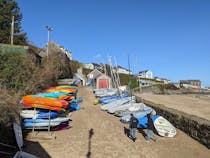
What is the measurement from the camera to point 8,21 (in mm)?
31594

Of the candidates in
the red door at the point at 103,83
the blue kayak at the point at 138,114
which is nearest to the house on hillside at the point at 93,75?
the red door at the point at 103,83

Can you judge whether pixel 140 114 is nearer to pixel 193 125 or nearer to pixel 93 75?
pixel 193 125

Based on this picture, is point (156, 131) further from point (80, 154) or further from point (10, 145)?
point (10, 145)

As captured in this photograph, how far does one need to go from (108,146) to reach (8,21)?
27999mm

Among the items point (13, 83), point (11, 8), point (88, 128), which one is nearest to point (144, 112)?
point (88, 128)

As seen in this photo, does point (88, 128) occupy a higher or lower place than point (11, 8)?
lower

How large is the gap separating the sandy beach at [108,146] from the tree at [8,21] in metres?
21.9

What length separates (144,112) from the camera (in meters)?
15.9

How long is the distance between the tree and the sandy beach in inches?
862

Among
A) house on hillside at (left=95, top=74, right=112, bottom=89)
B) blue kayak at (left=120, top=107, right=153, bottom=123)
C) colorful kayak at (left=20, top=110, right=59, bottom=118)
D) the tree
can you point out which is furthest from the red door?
colorful kayak at (left=20, top=110, right=59, bottom=118)

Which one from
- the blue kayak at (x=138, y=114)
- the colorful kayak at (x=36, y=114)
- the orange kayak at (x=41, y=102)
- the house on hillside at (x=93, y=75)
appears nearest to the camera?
the colorful kayak at (x=36, y=114)

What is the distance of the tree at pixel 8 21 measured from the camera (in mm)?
29875

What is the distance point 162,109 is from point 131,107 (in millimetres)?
2744

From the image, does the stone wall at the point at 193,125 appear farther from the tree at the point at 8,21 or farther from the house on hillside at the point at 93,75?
the house on hillside at the point at 93,75
